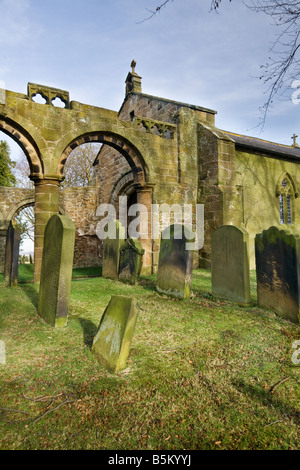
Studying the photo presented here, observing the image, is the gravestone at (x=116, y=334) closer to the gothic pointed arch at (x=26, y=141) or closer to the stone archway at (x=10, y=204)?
the gothic pointed arch at (x=26, y=141)

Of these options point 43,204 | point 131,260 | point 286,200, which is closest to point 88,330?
point 131,260

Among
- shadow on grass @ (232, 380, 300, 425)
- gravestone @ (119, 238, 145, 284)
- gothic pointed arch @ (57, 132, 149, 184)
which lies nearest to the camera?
shadow on grass @ (232, 380, 300, 425)

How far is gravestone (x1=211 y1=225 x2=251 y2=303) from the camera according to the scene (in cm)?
492

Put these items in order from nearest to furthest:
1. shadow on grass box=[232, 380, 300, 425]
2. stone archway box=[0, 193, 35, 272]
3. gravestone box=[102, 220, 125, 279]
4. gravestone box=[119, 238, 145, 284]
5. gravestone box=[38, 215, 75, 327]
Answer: shadow on grass box=[232, 380, 300, 425] < gravestone box=[38, 215, 75, 327] < gravestone box=[119, 238, 145, 284] < gravestone box=[102, 220, 125, 279] < stone archway box=[0, 193, 35, 272]

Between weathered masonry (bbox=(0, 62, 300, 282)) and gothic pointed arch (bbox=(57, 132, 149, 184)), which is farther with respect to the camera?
gothic pointed arch (bbox=(57, 132, 149, 184))

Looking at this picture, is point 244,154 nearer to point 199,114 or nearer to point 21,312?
point 199,114

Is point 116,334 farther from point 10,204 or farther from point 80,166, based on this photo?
point 80,166

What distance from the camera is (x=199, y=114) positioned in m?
10.1

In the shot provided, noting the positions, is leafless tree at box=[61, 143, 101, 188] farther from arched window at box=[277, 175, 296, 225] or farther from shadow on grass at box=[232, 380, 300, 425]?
shadow on grass at box=[232, 380, 300, 425]

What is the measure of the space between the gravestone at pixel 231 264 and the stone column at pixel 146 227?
3520mm

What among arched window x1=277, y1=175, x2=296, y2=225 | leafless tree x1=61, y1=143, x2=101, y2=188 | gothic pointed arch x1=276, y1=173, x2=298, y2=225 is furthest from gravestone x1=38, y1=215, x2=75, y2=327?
leafless tree x1=61, y1=143, x2=101, y2=188

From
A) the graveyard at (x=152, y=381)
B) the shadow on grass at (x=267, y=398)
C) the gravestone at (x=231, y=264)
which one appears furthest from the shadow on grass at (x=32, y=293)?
the shadow on grass at (x=267, y=398)

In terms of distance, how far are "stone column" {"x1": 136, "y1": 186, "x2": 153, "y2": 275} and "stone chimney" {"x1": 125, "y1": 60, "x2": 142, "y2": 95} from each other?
650 cm

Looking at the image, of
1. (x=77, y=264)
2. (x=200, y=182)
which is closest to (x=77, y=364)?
(x=200, y=182)
